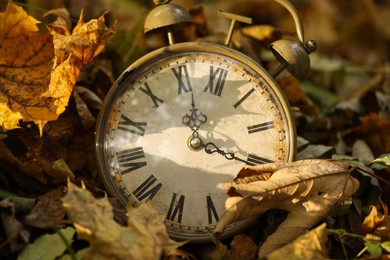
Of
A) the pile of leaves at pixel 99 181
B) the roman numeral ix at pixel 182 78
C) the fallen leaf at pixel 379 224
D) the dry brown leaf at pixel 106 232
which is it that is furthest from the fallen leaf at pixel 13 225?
the fallen leaf at pixel 379 224

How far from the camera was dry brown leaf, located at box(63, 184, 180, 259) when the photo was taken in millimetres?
1613

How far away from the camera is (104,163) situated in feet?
6.82

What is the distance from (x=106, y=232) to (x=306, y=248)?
0.58 meters

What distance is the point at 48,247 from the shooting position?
174cm

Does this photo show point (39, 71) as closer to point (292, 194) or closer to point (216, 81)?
point (216, 81)

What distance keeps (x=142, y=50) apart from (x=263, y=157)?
1.00 metres

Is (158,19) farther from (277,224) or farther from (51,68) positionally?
(277,224)

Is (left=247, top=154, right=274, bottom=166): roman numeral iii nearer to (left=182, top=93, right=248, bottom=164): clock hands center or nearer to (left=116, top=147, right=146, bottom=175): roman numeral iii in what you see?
(left=182, top=93, right=248, bottom=164): clock hands center

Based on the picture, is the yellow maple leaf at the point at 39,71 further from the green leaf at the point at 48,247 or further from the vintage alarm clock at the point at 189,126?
the green leaf at the point at 48,247

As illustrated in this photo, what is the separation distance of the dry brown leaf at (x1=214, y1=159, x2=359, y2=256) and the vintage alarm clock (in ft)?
0.45

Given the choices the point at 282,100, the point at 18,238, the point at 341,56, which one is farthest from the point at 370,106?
the point at 341,56

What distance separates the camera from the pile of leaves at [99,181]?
1722 millimetres

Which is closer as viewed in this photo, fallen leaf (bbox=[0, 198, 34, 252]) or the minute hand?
fallen leaf (bbox=[0, 198, 34, 252])

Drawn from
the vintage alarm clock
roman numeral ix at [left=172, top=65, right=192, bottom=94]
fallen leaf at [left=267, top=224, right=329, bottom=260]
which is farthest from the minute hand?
fallen leaf at [left=267, top=224, right=329, bottom=260]
